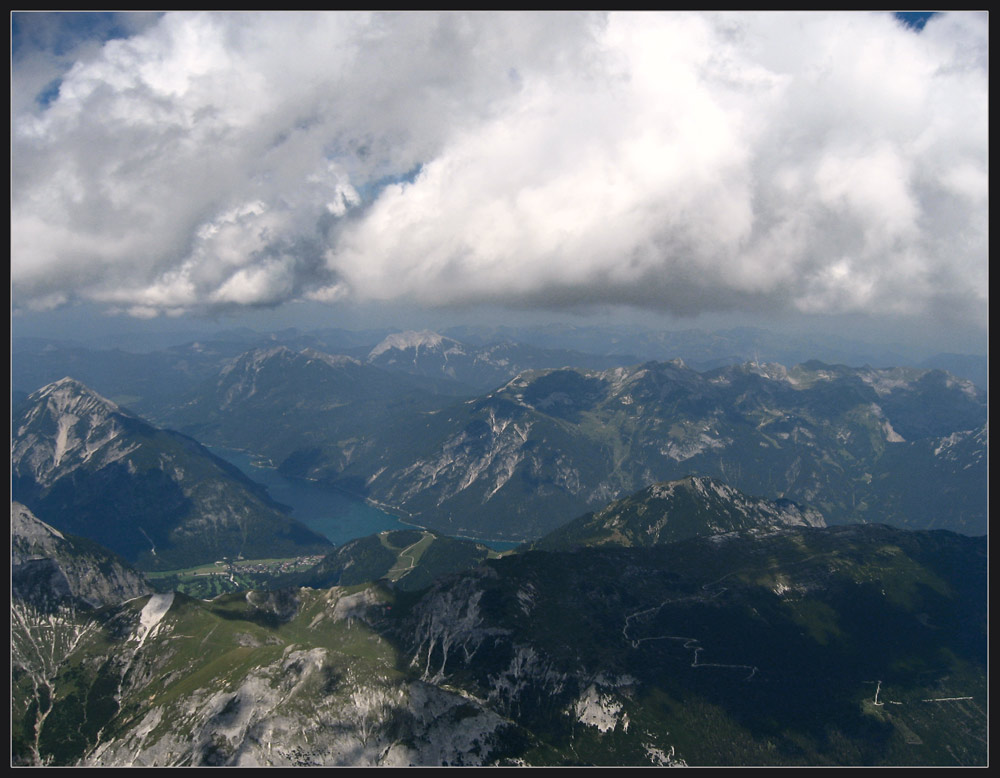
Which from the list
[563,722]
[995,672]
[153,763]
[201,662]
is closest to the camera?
[995,672]

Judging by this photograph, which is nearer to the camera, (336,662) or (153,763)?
(153,763)

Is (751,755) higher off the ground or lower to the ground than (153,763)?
lower

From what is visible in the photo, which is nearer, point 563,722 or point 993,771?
point 993,771

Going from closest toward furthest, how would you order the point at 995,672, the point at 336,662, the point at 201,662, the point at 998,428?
the point at 998,428, the point at 995,672, the point at 336,662, the point at 201,662

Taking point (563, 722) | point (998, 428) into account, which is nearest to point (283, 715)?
point (563, 722)

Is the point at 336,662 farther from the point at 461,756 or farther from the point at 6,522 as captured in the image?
the point at 6,522

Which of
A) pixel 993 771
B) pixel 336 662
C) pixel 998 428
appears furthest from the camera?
pixel 336 662

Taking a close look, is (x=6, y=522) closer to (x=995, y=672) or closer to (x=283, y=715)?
(x=283, y=715)

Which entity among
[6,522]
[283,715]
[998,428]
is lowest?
[283,715]

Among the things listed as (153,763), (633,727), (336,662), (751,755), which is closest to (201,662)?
(153,763)
